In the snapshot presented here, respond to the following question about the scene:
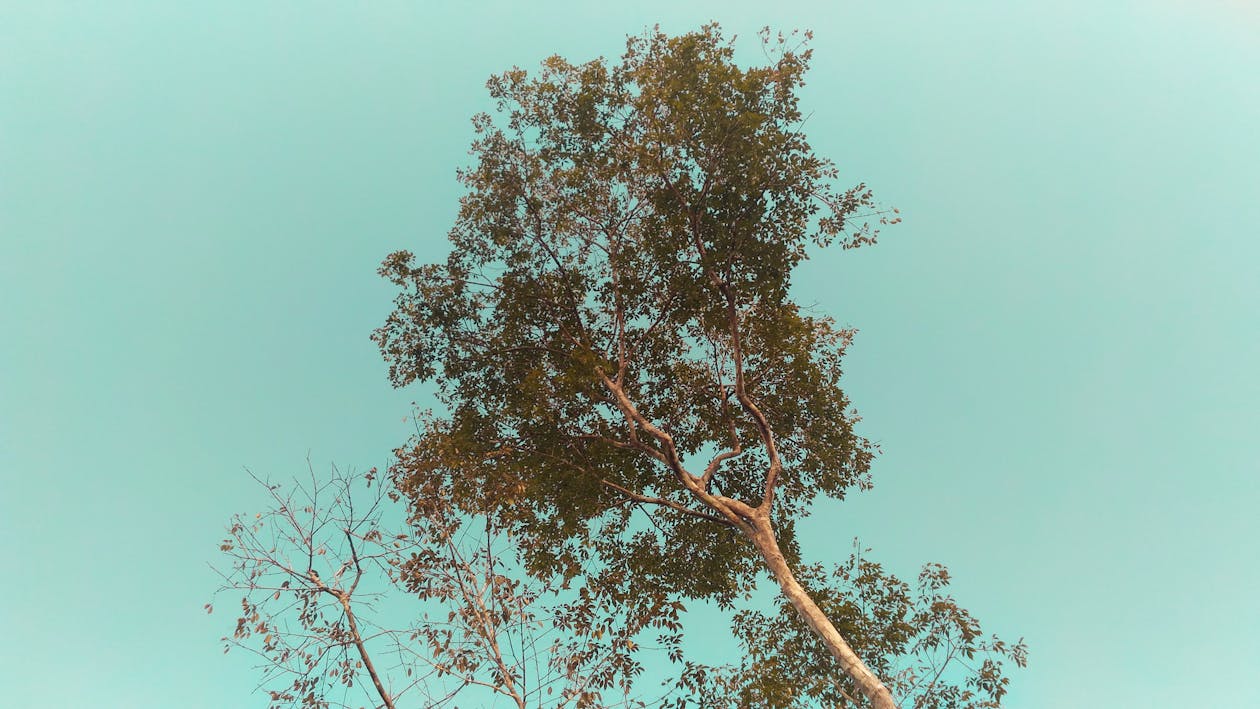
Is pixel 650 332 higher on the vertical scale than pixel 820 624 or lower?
higher

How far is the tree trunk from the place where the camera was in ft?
26.5

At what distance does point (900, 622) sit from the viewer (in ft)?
39.4

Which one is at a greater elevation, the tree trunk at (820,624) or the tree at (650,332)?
the tree at (650,332)

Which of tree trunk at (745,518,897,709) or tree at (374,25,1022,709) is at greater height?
tree at (374,25,1022,709)

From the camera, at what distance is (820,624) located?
8992 mm

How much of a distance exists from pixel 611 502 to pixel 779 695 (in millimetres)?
4758

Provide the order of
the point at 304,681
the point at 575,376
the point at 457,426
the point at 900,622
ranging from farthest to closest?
the point at 457,426, the point at 575,376, the point at 900,622, the point at 304,681

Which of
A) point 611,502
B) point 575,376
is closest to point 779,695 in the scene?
point 611,502

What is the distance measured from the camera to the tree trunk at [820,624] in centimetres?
807

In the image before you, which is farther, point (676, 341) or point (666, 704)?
point (676, 341)

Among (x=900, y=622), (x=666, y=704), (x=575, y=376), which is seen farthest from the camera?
(x=575, y=376)

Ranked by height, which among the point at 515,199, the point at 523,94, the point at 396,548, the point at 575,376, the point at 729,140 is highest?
the point at 523,94

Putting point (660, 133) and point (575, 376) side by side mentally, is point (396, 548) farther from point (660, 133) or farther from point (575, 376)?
point (660, 133)

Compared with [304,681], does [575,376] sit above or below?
above
